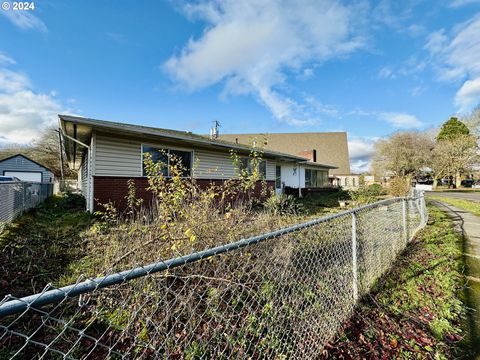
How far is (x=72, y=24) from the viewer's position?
273 inches

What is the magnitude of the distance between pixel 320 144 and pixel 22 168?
123 feet

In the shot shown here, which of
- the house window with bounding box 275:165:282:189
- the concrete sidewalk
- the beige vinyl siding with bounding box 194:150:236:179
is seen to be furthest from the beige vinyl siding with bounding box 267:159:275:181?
the concrete sidewalk

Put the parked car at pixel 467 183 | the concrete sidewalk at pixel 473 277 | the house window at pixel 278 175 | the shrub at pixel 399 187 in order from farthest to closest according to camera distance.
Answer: the parked car at pixel 467 183
the house window at pixel 278 175
the shrub at pixel 399 187
the concrete sidewalk at pixel 473 277

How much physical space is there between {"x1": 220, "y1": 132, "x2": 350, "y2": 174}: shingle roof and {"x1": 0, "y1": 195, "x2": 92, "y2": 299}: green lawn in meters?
29.6

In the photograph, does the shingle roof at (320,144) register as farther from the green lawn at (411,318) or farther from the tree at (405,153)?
the green lawn at (411,318)

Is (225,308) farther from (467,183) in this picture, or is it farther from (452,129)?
(467,183)

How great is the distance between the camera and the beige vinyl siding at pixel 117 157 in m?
7.81

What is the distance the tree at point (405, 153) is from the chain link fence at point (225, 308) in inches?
1387

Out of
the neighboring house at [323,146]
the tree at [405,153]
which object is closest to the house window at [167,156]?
the neighboring house at [323,146]

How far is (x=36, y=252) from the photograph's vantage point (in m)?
4.52

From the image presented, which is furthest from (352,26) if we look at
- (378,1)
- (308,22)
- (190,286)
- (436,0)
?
(190,286)

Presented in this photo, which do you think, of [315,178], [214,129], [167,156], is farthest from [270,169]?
[315,178]

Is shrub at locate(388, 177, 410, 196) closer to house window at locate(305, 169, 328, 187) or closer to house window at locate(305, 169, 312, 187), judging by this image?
house window at locate(305, 169, 312, 187)

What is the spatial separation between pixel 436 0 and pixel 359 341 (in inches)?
391
